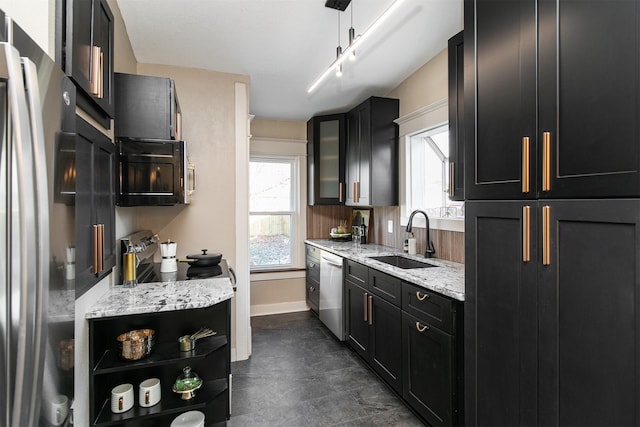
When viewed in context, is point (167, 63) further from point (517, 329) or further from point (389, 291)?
point (517, 329)

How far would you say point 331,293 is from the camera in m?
3.64

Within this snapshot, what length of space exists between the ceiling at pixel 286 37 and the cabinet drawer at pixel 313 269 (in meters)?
2.10

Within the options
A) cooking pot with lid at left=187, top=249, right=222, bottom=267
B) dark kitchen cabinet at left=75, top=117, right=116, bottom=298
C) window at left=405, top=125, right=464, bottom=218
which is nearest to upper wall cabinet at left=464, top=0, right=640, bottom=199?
window at left=405, top=125, right=464, bottom=218

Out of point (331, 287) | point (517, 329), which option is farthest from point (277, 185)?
point (517, 329)

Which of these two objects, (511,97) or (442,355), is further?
(442,355)

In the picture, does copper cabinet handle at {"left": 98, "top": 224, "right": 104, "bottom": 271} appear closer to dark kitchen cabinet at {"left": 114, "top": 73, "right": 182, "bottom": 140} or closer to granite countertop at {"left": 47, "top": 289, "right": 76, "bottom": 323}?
granite countertop at {"left": 47, "top": 289, "right": 76, "bottom": 323}

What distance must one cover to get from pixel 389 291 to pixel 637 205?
5.40 feet

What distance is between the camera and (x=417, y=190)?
11.2 ft

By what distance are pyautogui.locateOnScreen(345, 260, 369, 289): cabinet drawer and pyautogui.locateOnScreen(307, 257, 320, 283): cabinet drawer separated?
907 mm

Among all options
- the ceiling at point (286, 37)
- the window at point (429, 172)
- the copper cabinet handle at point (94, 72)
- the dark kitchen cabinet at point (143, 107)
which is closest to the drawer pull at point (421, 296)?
the window at point (429, 172)

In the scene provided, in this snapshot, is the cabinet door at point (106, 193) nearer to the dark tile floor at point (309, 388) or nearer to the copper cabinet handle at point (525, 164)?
the dark tile floor at point (309, 388)

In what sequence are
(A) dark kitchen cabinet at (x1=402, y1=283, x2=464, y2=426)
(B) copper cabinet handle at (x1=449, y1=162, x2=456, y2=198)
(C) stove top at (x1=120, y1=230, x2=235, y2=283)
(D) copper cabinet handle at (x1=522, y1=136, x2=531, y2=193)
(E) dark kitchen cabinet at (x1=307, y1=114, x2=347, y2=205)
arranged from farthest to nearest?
(E) dark kitchen cabinet at (x1=307, y1=114, x2=347, y2=205) < (B) copper cabinet handle at (x1=449, y1=162, x2=456, y2=198) < (C) stove top at (x1=120, y1=230, x2=235, y2=283) < (A) dark kitchen cabinet at (x1=402, y1=283, x2=464, y2=426) < (D) copper cabinet handle at (x1=522, y1=136, x2=531, y2=193)

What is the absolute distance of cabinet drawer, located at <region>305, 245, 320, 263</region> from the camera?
4.15 m

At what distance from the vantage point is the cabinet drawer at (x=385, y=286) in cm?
237
